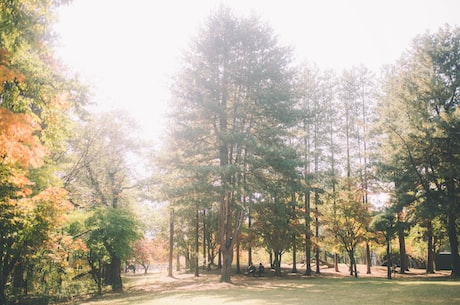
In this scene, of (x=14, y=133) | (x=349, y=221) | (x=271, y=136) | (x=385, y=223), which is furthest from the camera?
(x=349, y=221)

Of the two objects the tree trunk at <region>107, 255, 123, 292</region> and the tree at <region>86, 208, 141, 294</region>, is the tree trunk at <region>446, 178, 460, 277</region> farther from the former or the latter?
the tree trunk at <region>107, 255, 123, 292</region>

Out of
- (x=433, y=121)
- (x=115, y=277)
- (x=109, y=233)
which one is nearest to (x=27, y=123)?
(x=109, y=233)

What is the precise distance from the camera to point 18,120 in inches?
250

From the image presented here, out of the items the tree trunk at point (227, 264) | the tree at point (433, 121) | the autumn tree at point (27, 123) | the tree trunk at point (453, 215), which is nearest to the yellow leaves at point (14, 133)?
the autumn tree at point (27, 123)

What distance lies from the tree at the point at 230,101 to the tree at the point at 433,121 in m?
8.25

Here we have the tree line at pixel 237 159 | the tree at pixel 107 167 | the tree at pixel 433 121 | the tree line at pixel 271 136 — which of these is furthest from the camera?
the tree at pixel 107 167

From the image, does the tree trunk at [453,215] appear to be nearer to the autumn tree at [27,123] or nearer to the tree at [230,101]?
the tree at [230,101]

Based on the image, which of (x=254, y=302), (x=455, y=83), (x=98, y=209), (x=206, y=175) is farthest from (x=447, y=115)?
(x=98, y=209)

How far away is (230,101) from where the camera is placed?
21.8m

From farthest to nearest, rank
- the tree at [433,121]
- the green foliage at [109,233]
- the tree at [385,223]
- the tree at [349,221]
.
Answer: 1. the tree at [349,221]
2. the tree at [385,223]
3. the tree at [433,121]
4. the green foliage at [109,233]

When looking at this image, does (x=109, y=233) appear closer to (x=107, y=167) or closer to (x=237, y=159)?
(x=107, y=167)

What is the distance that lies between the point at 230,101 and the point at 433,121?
13593mm

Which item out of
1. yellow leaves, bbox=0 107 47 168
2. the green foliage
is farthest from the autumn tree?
the green foliage

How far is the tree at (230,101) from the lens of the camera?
Answer: 1962 cm
